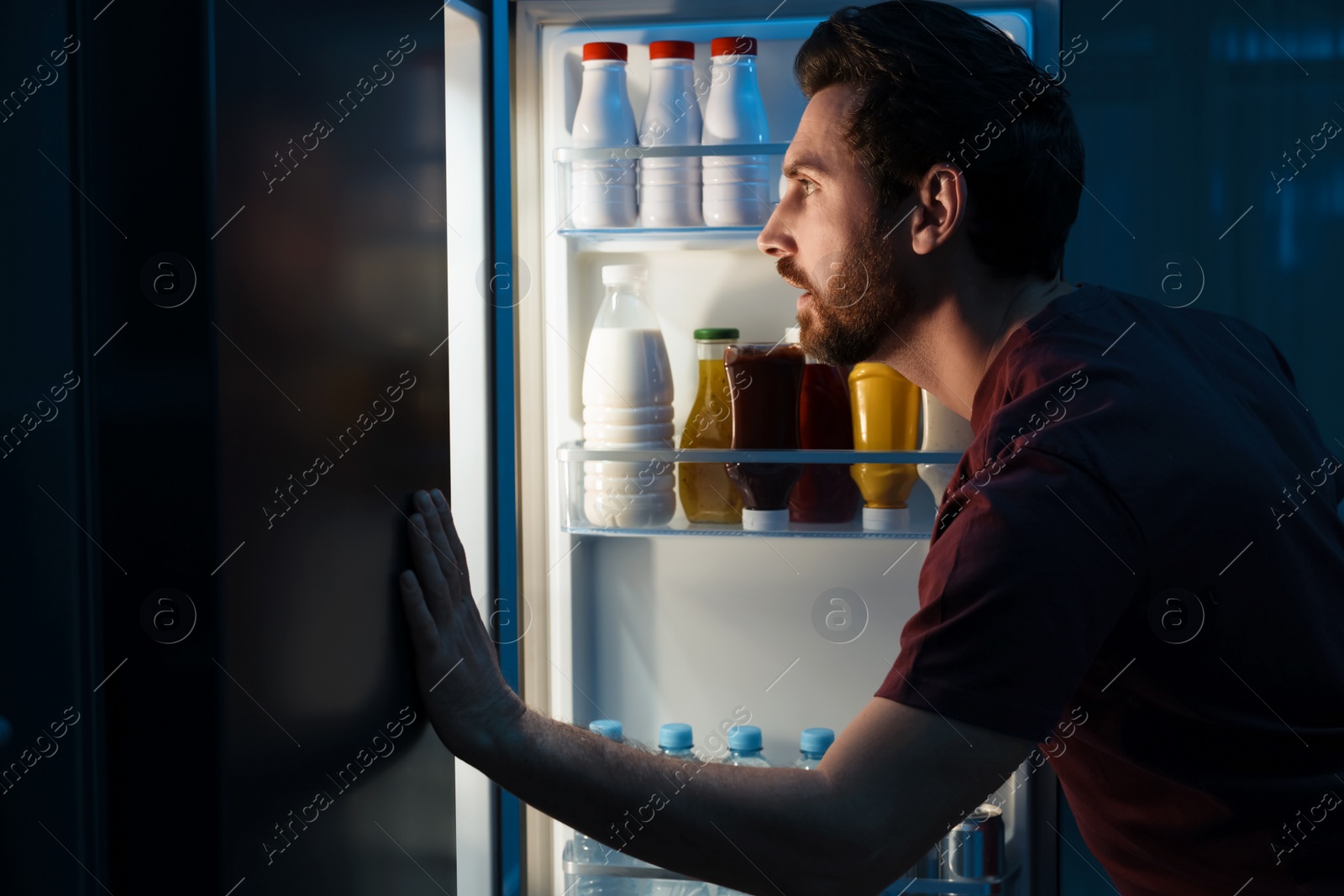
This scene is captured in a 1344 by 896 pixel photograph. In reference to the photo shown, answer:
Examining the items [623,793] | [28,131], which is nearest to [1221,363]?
[623,793]

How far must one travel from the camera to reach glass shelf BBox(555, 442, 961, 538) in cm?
129

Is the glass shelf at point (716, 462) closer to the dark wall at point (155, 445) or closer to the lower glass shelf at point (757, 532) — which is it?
the lower glass shelf at point (757, 532)

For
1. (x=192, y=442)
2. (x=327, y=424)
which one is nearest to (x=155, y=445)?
(x=192, y=442)

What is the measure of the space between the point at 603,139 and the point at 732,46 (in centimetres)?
19

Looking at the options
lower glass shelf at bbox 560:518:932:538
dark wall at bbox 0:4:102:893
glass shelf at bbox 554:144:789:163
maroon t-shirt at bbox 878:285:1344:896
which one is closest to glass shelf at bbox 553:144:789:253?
glass shelf at bbox 554:144:789:163

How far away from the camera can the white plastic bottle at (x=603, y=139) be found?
1.33 metres

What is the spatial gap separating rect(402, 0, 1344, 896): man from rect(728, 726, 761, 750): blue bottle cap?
48 cm

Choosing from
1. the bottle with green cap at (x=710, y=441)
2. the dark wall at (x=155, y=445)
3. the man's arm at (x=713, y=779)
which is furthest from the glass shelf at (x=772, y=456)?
the dark wall at (x=155, y=445)

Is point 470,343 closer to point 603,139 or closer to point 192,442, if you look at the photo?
point 603,139

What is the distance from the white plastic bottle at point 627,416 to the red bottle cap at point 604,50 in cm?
25

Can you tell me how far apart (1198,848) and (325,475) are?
69cm

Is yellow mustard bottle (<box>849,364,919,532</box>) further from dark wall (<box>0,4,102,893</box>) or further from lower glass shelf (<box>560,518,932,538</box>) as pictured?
dark wall (<box>0,4,102,893</box>)

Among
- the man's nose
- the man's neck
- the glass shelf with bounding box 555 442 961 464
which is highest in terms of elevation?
the man's nose

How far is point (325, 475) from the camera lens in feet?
2.41
